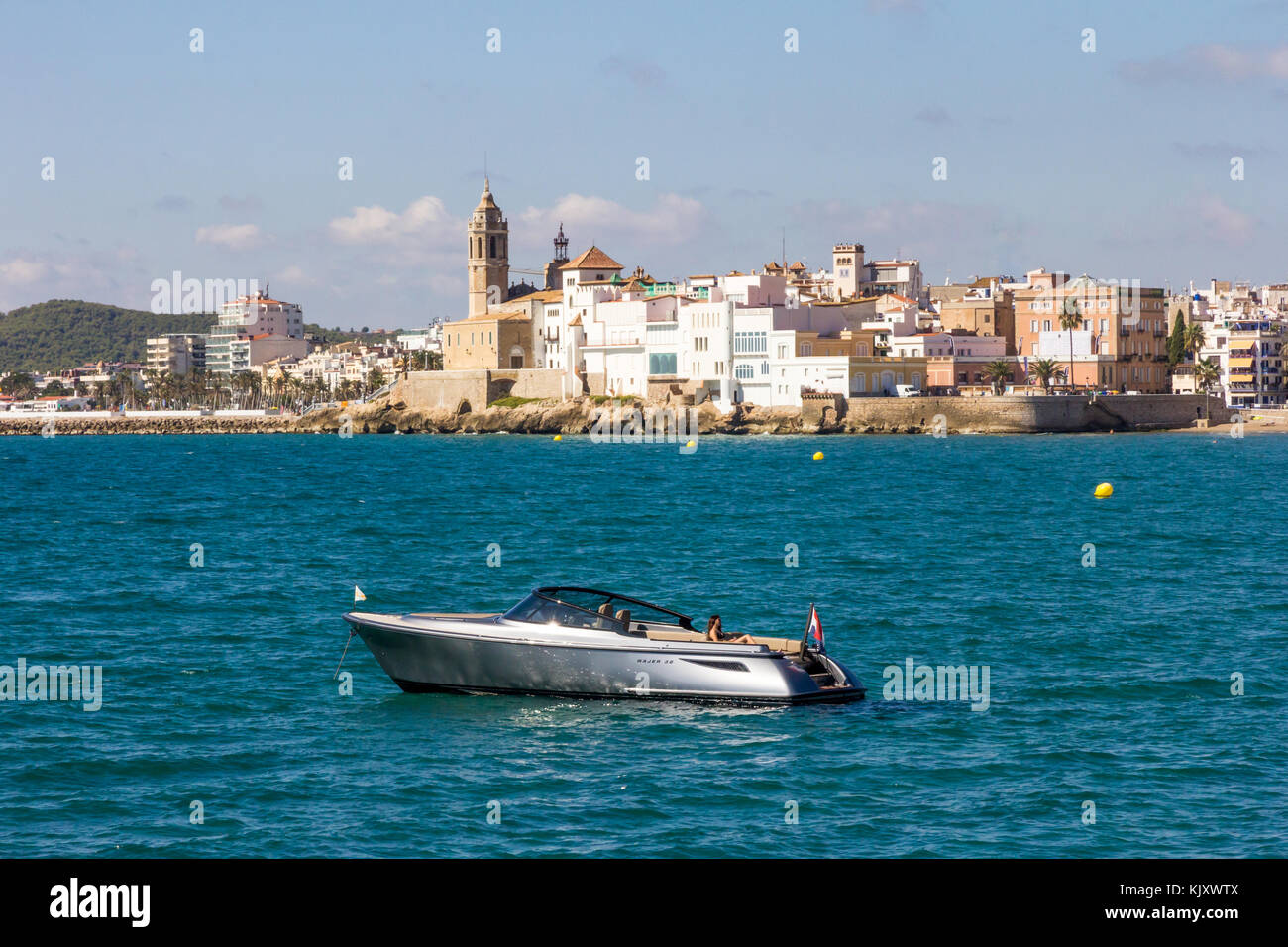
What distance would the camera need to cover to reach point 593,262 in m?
160

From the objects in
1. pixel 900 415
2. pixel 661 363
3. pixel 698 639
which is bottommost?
pixel 698 639

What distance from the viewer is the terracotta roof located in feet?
523

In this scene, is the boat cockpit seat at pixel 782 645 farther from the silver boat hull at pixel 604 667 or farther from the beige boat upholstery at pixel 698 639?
the silver boat hull at pixel 604 667

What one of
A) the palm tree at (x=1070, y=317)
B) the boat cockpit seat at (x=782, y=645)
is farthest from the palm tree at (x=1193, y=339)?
the boat cockpit seat at (x=782, y=645)

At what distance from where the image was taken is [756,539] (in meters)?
48.8

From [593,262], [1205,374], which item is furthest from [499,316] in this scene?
[1205,374]

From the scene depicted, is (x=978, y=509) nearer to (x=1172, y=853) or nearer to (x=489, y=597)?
(x=489, y=597)

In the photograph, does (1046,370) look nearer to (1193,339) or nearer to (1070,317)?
(1070,317)

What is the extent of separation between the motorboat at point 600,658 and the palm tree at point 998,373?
12207cm

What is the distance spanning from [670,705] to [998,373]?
418ft

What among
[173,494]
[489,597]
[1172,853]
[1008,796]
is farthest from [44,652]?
[173,494]

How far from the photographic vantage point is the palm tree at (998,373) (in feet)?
469

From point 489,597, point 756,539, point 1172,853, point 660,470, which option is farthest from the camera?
point 660,470
